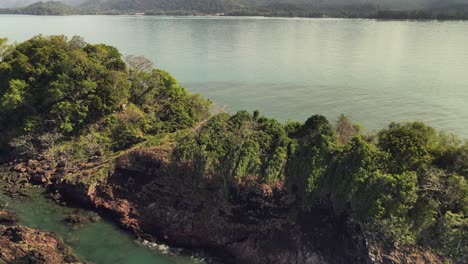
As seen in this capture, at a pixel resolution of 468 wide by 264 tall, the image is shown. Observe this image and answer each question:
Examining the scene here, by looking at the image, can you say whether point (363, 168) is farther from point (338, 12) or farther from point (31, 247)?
point (338, 12)

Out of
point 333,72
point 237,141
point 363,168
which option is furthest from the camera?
point 333,72

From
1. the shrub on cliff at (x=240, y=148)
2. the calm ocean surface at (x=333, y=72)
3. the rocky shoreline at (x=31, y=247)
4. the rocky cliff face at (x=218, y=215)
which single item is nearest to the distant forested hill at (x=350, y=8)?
the calm ocean surface at (x=333, y=72)

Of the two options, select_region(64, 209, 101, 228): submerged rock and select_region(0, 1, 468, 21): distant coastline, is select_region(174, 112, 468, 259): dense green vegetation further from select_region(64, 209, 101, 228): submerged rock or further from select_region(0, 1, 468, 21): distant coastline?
select_region(0, 1, 468, 21): distant coastline

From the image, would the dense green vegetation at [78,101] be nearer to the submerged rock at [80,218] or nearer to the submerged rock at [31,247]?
the submerged rock at [80,218]

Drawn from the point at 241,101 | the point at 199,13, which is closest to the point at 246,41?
the point at 241,101

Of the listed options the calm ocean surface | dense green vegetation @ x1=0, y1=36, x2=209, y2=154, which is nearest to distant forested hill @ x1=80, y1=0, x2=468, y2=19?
the calm ocean surface

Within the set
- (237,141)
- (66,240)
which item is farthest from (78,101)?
(237,141)

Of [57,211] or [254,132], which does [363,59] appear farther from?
[57,211]
